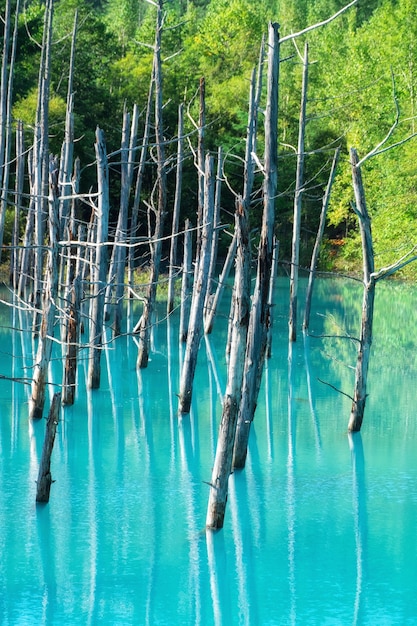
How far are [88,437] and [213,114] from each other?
30.8 metres

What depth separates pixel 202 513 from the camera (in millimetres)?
9711

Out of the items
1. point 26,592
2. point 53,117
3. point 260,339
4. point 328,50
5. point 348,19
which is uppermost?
point 348,19

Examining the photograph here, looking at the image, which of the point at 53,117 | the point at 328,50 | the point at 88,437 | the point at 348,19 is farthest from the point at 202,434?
the point at 348,19

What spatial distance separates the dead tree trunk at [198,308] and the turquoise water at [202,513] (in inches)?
15.7

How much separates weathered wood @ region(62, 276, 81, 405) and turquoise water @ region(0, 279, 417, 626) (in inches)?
9.8

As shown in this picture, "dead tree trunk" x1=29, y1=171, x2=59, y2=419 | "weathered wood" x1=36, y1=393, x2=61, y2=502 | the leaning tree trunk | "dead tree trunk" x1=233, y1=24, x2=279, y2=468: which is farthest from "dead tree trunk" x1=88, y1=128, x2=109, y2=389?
the leaning tree trunk

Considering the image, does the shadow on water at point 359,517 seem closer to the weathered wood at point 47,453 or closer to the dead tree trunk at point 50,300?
the weathered wood at point 47,453

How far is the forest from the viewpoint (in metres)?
34.4

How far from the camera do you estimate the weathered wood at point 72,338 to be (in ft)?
42.1

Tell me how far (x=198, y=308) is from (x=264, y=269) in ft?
14.0

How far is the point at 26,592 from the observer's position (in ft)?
25.6

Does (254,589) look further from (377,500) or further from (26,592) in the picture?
(377,500)

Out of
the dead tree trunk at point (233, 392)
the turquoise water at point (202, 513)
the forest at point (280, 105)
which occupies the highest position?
the forest at point (280, 105)

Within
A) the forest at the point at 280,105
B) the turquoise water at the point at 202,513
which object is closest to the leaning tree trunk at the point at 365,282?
the turquoise water at the point at 202,513
